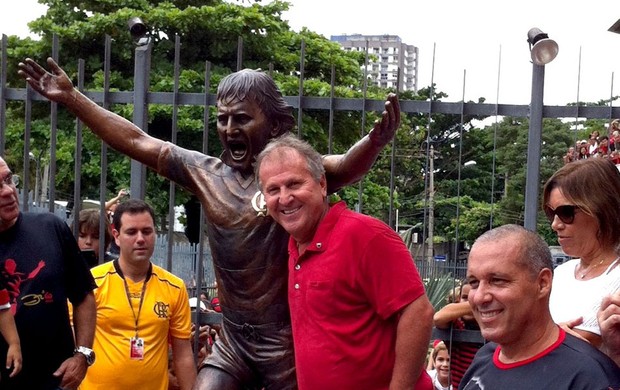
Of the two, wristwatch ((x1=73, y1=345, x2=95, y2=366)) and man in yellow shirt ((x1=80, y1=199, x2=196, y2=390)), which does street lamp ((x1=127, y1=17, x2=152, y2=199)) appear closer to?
man in yellow shirt ((x1=80, y1=199, x2=196, y2=390))

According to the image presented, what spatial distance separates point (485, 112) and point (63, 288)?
228 centimetres

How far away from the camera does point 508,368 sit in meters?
2.49

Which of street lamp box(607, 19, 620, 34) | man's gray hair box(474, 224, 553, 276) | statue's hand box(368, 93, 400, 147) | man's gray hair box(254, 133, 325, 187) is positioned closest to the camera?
man's gray hair box(474, 224, 553, 276)

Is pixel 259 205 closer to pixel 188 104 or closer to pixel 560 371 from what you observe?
pixel 188 104

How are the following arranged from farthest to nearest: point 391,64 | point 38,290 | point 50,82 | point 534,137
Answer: point 391,64 < point 534,137 < point 38,290 < point 50,82

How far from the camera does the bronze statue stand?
370 cm

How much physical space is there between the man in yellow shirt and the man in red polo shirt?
5.68 feet

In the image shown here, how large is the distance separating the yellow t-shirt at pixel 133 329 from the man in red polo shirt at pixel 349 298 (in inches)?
68.3

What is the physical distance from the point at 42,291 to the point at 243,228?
3.25ft

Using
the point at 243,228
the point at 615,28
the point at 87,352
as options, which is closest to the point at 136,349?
the point at 87,352

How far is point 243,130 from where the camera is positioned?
3.76 meters

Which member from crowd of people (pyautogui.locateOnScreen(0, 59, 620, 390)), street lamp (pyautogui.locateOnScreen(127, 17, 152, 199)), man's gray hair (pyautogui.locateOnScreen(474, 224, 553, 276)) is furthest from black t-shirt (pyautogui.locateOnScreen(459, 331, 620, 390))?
street lamp (pyautogui.locateOnScreen(127, 17, 152, 199))

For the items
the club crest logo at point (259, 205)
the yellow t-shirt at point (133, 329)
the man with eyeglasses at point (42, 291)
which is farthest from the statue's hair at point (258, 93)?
the yellow t-shirt at point (133, 329)

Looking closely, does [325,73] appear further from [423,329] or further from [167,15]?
[423,329]
